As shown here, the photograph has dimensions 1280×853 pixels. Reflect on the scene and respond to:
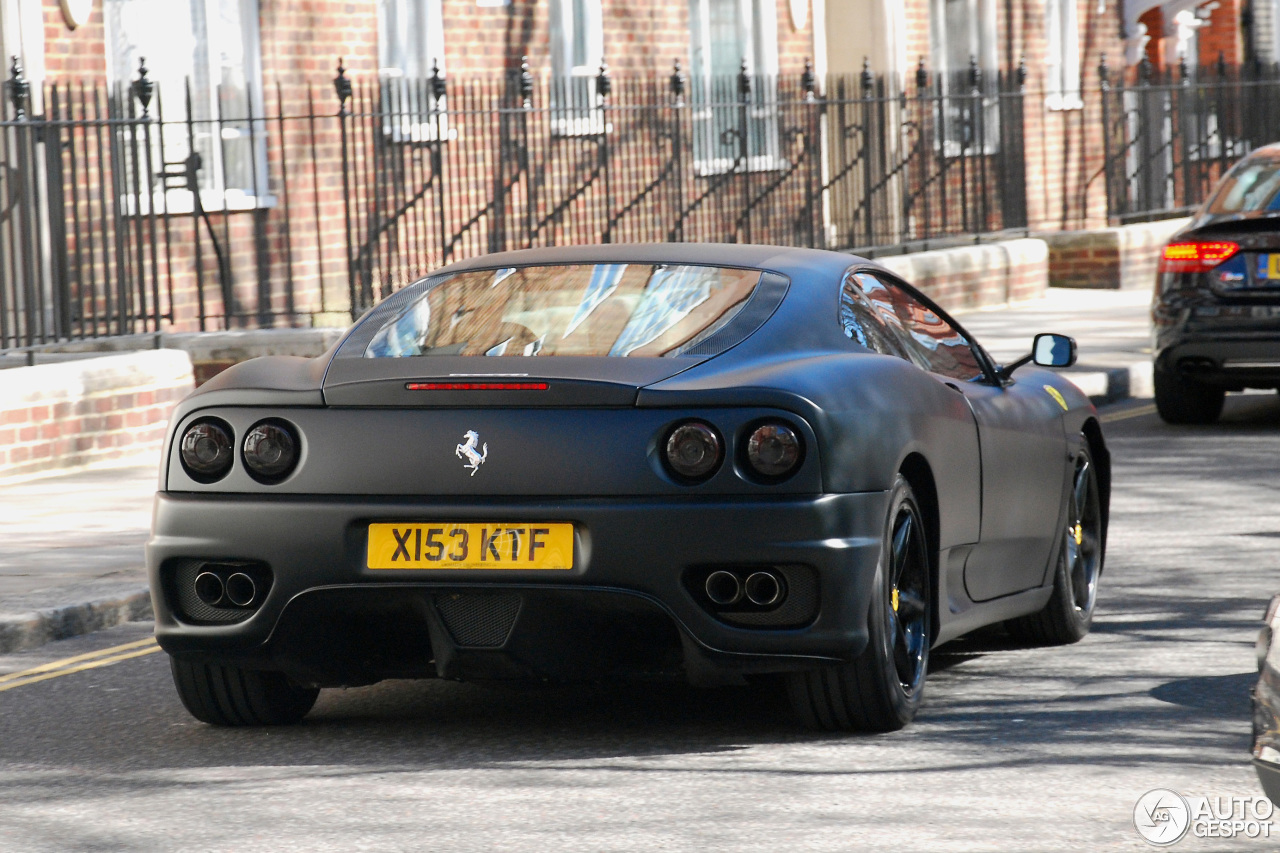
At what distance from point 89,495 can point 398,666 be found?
19.7 feet

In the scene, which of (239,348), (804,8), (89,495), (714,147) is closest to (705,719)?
(89,495)

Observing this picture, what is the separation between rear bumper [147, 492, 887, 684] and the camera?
5.34 m

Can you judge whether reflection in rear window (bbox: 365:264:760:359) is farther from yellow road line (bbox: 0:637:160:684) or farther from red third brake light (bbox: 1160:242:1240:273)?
red third brake light (bbox: 1160:242:1240:273)

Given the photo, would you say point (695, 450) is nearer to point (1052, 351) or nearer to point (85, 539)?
point (1052, 351)

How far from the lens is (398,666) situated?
5766mm

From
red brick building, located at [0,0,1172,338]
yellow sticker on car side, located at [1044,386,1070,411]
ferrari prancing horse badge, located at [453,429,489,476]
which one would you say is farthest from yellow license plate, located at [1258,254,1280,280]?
ferrari prancing horse badge, located at [453,429,489,476]

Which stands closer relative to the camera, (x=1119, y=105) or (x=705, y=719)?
(x=705, y=719)

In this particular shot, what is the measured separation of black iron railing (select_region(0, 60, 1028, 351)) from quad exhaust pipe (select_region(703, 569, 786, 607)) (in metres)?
8.30

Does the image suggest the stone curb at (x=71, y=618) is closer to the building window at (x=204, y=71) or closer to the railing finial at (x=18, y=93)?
the railing finial at (x=18, y=93)

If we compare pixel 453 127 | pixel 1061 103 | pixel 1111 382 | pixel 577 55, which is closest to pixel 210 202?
pixel 453 127

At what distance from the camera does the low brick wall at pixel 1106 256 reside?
24.4m

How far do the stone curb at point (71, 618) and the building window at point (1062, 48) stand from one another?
22.2 m

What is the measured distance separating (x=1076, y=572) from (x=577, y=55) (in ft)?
49.4

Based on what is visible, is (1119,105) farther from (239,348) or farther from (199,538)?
(199,538)
